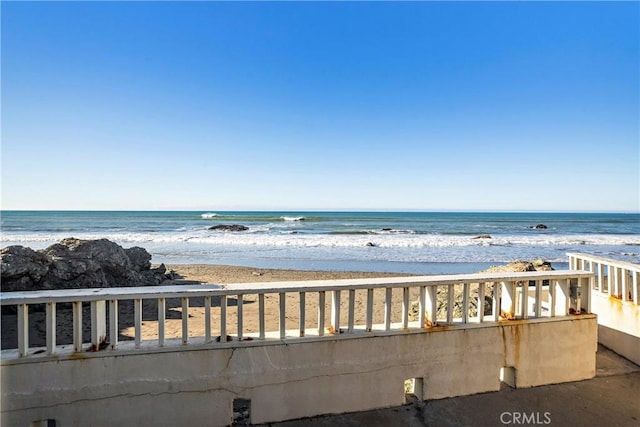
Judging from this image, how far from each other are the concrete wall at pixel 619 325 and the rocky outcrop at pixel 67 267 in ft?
25.5

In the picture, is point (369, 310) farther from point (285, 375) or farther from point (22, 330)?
point (22, 330)

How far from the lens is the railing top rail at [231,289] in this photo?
2.22 metres

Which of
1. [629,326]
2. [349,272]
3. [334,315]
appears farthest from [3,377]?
[349,272]

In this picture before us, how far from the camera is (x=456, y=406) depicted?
2.73 metres

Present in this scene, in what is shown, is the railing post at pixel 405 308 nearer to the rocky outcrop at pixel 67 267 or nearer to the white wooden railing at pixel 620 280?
the white wooden railing at pixel 620 280

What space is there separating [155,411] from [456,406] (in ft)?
7.64

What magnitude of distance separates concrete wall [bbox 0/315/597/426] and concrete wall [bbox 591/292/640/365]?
1211 mm

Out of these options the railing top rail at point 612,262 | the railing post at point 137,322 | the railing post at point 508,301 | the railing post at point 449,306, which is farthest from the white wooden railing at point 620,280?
the railing post at point 137,322

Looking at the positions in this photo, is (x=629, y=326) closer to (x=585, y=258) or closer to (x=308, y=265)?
(x=585, y=258)

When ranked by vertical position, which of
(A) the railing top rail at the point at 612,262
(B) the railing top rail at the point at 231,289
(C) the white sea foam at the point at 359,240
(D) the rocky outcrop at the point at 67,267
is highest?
(B) the railing top rail at the point at 231,289

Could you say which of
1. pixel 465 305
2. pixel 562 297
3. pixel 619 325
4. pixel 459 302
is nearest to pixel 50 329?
pixel 465 305

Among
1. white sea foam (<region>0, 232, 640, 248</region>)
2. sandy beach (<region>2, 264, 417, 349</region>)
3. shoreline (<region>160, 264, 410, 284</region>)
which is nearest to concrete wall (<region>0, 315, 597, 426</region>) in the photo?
sandy beach (<region>2, 264, 417, 349</region>)

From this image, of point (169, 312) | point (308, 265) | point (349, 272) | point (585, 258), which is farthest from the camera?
point (308, 265)

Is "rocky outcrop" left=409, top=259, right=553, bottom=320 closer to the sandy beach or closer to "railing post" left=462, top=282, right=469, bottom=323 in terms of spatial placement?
the sandy beach
